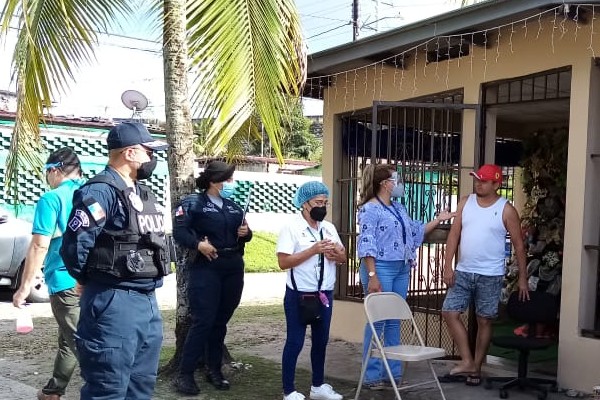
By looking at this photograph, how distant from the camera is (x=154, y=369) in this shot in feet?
12.6

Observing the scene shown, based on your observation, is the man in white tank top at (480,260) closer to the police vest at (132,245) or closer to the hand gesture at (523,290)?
the hand gesture at (523,290)

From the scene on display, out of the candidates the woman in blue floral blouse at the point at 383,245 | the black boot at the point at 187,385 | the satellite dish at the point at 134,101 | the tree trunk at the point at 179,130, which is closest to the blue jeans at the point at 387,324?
the woman in blue floral blouse at the point at 383,245

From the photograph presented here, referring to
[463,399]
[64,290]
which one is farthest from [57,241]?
[463,399]

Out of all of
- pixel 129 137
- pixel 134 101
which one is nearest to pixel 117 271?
pixel 129 137

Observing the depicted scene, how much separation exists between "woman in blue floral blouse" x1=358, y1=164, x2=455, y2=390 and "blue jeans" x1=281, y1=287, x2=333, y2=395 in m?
0.42

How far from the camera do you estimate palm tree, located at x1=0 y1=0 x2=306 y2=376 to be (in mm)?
5582

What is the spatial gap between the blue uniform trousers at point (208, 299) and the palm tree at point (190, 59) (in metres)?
0.57

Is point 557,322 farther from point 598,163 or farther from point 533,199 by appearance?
→ point 533,199

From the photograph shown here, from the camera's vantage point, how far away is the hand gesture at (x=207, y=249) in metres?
5.15

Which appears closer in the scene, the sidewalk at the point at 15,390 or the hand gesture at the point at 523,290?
the sidewalk at the point at 15,390

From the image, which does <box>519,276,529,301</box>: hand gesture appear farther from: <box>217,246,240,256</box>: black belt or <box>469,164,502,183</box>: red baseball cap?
<box>217,246,240,256</box>: black belt

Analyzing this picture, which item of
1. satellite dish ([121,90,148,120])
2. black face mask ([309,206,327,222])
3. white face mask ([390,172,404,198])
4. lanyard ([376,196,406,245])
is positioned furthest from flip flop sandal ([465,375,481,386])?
satellite dish ([121,90,148,120])

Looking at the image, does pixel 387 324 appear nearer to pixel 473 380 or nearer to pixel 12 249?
pixel 473 380

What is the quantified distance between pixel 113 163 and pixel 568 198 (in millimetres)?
3602
